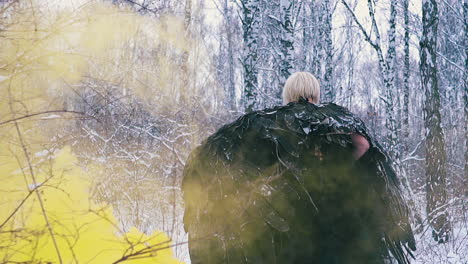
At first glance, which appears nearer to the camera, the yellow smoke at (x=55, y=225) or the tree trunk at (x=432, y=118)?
the yellow smoke at (x=55, y=225)

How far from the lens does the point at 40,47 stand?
2.63m

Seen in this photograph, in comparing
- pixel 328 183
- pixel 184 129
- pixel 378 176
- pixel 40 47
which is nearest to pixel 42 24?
pixel 40 47

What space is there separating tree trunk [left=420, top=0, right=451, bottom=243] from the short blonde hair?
21.8 ft

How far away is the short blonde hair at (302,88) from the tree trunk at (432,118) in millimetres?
6658

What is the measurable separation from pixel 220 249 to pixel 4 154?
1.54 m

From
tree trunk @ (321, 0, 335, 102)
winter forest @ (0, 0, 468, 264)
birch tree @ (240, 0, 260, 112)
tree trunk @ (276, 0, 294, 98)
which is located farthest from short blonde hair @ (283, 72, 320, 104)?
tree trunk @ (321, 0, 335, 102)

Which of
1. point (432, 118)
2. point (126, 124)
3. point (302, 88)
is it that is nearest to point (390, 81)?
point (432, 118)

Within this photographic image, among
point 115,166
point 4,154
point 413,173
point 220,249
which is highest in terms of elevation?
point 4,154

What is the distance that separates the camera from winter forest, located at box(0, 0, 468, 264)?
2645mm

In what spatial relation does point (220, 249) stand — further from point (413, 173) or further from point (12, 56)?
point (413, 173)

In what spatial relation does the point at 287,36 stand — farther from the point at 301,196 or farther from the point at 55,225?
the point at 55,225

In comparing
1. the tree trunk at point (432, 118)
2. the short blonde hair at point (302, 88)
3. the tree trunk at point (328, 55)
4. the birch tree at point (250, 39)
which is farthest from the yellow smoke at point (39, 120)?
the tree trunk at point (328, 55)

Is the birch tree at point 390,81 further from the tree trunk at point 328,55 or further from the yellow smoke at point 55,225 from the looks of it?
the yellow smoke at point 55,225

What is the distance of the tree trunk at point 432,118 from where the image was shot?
28.5 ft
